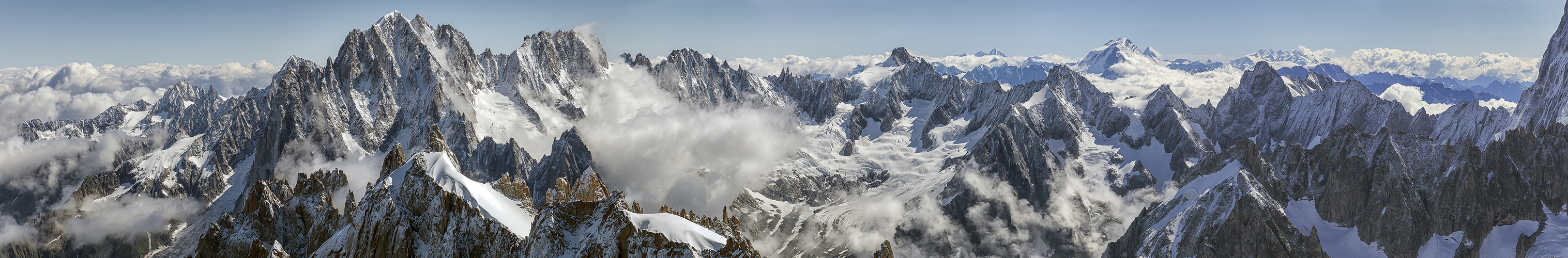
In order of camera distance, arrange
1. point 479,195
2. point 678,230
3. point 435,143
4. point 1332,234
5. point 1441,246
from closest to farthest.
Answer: point 678,230 < point 479,195 < point 435,143 < point 1441,246 < point 1332,234

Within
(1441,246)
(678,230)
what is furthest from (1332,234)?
(678,230)

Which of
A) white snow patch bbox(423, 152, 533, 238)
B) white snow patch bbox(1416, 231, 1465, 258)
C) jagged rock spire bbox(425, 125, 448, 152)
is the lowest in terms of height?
white snow patch bbox(423, 152, 533, 238)

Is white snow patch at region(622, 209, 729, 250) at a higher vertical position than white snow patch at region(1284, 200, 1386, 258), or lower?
lower

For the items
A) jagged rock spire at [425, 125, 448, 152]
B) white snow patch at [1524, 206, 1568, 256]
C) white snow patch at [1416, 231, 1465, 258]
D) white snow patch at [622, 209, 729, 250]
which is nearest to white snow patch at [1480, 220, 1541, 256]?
white snow patch at [1524, 206, 1568, 256]

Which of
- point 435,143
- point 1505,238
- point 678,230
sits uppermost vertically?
point 1505,238

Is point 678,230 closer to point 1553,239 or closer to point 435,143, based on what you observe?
point 435,143

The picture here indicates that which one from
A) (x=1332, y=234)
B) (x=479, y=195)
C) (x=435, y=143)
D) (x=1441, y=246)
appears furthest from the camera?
(x=1332, y=234)

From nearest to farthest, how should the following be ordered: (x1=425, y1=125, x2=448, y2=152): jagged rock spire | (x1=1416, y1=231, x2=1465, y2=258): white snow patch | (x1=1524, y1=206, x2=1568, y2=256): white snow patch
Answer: (x1=425, y1=125, x2=448, y2=152): jagged rock spire, (x1=1524, y1=206, x2=1568, y2=256): white snow patch, (x1=1416, y1=231, x2=1465, y2=258): white snow patch

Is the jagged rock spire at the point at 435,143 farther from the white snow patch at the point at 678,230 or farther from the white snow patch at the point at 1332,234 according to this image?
the white snow patch at the point at 1332,234

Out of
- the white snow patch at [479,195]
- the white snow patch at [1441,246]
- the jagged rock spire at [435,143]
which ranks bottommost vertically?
the white snow patch at [479,195]

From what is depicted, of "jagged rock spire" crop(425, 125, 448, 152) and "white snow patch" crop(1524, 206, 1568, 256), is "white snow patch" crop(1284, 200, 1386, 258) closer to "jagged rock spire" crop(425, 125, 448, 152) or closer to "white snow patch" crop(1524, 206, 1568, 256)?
"white snow patch" crop(1524, 206, 1568, 256)

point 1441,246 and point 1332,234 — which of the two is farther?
point 1332,234

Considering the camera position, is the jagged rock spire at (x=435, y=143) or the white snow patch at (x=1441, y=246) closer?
the jagged rock spire at (x=435, y=143)

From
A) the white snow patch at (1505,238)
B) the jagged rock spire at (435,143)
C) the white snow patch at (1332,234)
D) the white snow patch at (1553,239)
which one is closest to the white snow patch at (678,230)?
the jagged rock spire at (435,143)
